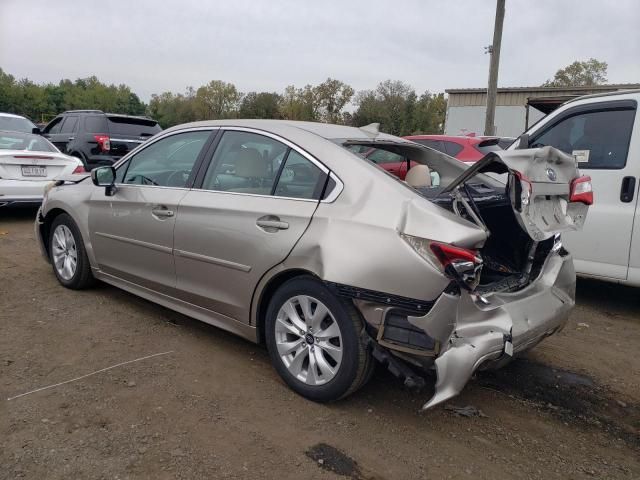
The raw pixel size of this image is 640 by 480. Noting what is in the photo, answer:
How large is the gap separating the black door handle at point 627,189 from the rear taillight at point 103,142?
8928 mm

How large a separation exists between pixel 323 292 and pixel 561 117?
3546mm

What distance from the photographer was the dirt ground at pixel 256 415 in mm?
2564

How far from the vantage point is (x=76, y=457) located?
8.33 feet

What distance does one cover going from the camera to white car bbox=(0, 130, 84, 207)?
7.64 metres

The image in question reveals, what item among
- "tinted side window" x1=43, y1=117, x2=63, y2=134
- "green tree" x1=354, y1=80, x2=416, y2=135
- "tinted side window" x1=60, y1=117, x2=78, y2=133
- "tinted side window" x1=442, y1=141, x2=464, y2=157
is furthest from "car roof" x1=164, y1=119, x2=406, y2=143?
"green tree" x1=354, y1=80, x2=416, y2=135

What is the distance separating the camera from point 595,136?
4.99 meters

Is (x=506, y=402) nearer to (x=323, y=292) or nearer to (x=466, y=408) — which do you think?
(x=466, y=408)

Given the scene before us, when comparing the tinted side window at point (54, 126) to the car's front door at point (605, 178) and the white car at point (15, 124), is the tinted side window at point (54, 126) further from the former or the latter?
the car's front door at point (605, 178)

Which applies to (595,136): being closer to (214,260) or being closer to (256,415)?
(214,260)

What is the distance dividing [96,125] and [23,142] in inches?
92.8

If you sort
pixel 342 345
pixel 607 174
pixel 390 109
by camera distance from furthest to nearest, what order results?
pixel 390 109 < pixel 607 174 < pixel 342 345

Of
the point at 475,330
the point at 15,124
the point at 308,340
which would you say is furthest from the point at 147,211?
the point at 15,124

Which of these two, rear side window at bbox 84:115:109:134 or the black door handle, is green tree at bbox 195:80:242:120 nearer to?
rear side window at bbox 84:115:109:134

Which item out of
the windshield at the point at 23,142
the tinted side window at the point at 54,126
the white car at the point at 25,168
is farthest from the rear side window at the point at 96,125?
the white car at the point at 25,168
